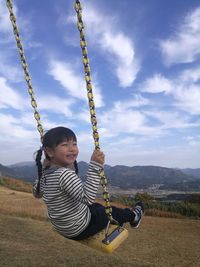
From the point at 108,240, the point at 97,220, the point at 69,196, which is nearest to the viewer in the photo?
the point at 69,196

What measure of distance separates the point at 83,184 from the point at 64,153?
41 cm

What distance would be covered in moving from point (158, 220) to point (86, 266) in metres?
5.53

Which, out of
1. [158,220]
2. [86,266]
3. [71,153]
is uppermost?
[71,153]

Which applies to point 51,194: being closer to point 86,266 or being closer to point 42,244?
point 86,266

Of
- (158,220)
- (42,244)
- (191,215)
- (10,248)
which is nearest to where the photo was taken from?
(10,248)

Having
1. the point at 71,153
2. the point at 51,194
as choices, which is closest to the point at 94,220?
the point at 51,194

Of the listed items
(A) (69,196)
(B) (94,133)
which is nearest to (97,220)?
(A) (69,196)

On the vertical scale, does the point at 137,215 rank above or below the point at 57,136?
below

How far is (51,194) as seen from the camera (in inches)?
165

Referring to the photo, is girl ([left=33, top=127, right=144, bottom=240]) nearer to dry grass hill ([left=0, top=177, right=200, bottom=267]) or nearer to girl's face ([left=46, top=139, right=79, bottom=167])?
girl's face ([left=46, top=139, right=79, bottom=167])

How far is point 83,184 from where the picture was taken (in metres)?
4.10

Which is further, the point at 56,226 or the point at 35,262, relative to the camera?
the point at 35,262

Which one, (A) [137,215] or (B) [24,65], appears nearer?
(B) [24,65]

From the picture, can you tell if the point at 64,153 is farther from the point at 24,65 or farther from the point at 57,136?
the point at 24,65
